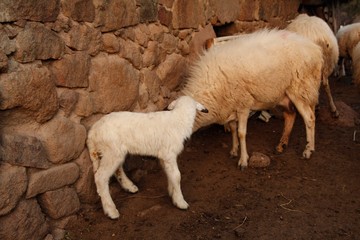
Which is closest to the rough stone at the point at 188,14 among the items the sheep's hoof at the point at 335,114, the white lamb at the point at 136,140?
the white lamb at the point at 136,140

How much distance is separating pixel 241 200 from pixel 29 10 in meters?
Answer: 2.57

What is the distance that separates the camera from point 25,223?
2721 mm

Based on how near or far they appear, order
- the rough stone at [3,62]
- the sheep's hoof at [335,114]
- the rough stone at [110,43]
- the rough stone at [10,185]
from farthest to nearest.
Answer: the sheep's hoof at [335,114] < the rough stone at [110,43] < the rough stone at [10,185] < the rough stone at [3,62]

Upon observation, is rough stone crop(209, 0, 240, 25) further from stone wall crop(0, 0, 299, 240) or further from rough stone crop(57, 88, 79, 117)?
rough stone crop(57, 88, 79, 117)

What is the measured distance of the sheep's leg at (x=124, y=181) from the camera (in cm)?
366

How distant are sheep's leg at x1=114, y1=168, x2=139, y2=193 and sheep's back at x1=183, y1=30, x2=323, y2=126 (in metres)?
1.35

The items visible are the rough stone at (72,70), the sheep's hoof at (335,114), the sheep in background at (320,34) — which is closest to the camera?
the rough stone at (72,70)

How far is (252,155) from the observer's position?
15.6 feet

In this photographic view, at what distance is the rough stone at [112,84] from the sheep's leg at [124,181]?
62cm

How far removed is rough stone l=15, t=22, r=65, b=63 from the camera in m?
2.58

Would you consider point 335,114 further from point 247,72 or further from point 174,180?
point 174,180

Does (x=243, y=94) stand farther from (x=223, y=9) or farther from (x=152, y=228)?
(x=152, y=228)

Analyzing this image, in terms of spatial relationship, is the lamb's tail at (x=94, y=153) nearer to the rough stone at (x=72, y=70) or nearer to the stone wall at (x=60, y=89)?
the stone wall at (x=60, y=89)

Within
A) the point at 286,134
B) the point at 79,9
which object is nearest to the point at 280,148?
the point at 286,134
